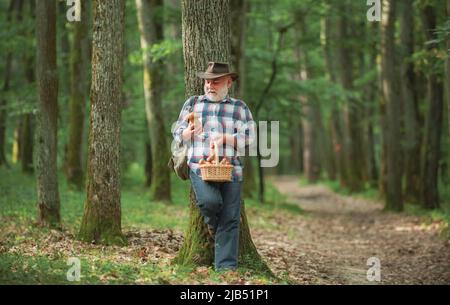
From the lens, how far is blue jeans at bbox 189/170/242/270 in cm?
760

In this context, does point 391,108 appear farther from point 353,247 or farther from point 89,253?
point 89,253

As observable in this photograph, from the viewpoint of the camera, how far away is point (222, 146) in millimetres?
7473

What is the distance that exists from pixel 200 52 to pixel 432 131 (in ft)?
39.7

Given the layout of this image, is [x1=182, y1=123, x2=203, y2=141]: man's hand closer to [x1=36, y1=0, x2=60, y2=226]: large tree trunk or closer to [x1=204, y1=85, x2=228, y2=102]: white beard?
[x1=204, y1=85, x2=228, y2=102]: white beard

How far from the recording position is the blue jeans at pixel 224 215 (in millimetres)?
7598

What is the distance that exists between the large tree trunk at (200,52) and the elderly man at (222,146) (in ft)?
1.29

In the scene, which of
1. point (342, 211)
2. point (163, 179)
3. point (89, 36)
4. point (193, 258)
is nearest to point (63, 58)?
point (89, 36)

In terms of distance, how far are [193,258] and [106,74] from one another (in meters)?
3.44

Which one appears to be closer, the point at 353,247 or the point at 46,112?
the point at 46,112

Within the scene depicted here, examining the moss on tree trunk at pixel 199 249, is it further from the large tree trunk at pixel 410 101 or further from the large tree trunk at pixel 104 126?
the large tree trunk at pixel 410 101

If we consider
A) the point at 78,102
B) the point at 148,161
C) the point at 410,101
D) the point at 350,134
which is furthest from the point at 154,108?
the point at 350,134

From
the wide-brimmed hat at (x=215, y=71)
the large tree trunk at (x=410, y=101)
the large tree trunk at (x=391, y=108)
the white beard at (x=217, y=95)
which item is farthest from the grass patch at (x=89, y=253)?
the large tree trunk at (x=410, y=101)

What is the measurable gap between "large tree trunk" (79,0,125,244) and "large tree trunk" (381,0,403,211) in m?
11.6

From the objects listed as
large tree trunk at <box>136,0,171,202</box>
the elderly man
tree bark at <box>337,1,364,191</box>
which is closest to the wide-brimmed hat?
the elderly man
